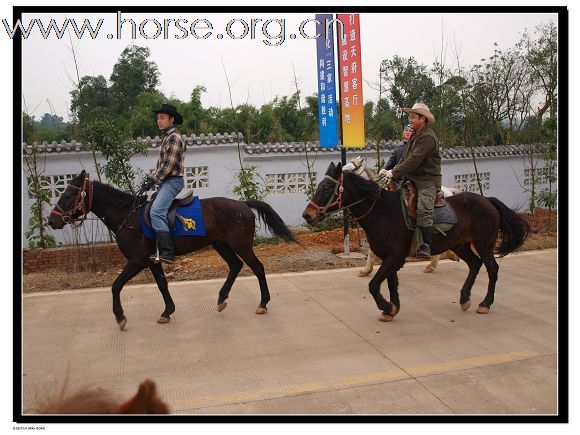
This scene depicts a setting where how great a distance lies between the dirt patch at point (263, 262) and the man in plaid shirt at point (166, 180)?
1.77 m

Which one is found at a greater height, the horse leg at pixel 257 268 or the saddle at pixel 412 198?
the saddle at pixel 412 198

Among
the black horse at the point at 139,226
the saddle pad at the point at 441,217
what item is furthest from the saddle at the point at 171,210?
the saddle pad at the point at 441,217

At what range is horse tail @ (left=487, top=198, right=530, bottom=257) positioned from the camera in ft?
18.7

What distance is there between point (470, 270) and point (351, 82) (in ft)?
12.5

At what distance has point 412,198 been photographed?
16.9 ft

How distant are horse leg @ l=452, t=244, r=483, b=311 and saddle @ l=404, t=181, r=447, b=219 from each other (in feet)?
2.83

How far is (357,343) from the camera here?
4.55 m

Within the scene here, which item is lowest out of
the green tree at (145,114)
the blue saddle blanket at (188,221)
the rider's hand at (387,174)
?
the blue saddle blanket at (188,221)

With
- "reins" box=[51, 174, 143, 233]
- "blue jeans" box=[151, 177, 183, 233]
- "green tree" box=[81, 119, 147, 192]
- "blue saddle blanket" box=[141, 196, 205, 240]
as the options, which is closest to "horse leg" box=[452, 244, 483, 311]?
"blue saddle blanket" box=[141, 196, 205, 240]

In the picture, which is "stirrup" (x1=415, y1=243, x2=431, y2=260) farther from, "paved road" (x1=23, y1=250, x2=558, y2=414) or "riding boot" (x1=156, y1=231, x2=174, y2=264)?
"riding boot" (x1=156, y1=231, x2=174, y2=264)

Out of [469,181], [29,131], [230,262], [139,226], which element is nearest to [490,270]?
[230,262]

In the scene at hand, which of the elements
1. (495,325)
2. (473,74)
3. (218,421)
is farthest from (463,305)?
(473,74)

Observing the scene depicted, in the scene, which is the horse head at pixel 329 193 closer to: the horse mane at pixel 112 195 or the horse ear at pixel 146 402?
the horse mane at pixel 112 195

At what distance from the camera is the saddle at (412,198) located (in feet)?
16.9
